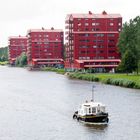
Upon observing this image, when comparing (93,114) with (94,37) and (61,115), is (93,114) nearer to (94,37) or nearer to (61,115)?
(61,115)

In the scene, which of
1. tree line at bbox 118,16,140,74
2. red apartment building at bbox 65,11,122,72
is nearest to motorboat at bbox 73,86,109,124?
tree line at bbox 118,16,140,74

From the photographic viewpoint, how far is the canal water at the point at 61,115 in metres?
49.3

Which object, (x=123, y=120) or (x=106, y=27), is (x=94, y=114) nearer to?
(x=123, y=120)

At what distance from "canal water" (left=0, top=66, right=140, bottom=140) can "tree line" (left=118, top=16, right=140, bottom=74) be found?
29.5 m

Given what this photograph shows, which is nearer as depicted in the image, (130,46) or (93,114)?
(93,114)

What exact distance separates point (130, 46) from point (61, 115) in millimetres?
70652

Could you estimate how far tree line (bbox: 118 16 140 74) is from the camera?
120375mm

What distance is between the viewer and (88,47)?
159125mm

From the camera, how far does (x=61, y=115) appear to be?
2419 inches

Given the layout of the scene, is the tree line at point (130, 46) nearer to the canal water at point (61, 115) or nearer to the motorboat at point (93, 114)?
the canal water at point (61, 115)

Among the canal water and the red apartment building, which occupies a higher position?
the red apartment building

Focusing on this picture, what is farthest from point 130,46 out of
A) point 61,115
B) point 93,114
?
point 93,114

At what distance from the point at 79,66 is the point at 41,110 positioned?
8927cm

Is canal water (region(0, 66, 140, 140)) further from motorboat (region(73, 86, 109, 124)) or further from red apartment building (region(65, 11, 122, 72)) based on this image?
red apartment building (region(65, 11, 122, 72))
